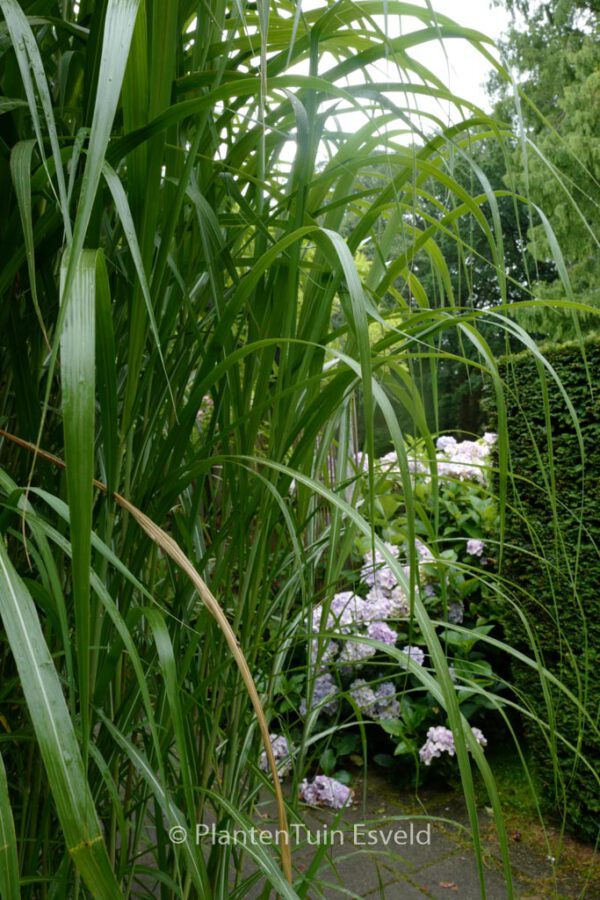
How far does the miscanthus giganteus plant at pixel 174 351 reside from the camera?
1.45 ft

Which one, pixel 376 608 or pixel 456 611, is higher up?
pixel 376 608

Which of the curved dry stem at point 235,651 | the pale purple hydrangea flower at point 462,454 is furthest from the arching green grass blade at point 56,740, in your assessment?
the pale purple hydrangea flower at point 462,454

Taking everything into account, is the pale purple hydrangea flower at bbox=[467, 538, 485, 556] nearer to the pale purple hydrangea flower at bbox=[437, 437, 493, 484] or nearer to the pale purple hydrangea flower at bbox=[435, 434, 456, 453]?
the pale purple hydrangea flower at bbox=[437, 437, 493, 484]

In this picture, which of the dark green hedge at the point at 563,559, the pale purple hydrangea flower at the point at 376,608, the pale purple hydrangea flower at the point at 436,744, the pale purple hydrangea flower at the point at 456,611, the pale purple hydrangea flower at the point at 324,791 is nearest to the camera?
the pale purple hydrangea flower at the point at 324,791

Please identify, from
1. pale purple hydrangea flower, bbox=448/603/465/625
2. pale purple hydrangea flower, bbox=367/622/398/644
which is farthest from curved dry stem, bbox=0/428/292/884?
pale purple hydrangea flower, bbox=448/603/465/625

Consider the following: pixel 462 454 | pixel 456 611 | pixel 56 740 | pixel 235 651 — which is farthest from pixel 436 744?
pixel 56 740

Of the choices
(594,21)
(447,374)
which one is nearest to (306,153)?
(594,21)

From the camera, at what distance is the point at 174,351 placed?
77 centimetres

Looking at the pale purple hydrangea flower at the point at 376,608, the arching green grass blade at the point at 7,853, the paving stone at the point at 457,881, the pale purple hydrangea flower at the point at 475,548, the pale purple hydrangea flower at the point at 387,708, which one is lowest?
the paving stone at the point at 457,881

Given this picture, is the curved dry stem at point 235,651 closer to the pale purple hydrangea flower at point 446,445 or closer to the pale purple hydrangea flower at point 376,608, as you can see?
the pale purple hydrangea flower at point 376,608

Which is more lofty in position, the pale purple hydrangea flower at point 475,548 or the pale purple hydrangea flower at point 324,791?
the pale purple hydrangea flower at point 475,548

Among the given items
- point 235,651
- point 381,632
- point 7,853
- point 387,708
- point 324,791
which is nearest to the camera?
point 7,853

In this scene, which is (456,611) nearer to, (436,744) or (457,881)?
(436,744)

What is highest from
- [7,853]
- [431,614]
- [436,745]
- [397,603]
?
[7,853]
